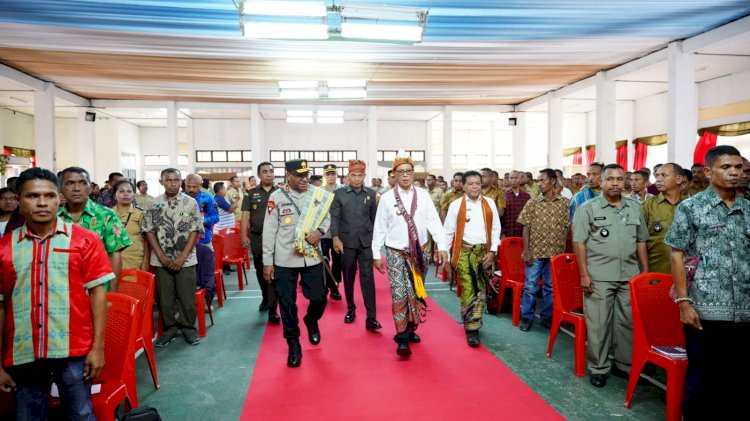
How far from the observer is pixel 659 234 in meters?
3.80

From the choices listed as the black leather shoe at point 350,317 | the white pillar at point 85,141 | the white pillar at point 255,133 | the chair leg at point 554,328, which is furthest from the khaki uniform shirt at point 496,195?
the white pillar at point 85,141

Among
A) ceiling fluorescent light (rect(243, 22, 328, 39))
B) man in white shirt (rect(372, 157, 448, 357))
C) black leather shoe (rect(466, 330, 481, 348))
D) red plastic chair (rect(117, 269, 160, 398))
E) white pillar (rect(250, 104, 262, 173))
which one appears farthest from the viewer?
white pillar (rect(250, 104, 262, 173))

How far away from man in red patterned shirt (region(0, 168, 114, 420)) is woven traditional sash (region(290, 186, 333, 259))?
5.89ft

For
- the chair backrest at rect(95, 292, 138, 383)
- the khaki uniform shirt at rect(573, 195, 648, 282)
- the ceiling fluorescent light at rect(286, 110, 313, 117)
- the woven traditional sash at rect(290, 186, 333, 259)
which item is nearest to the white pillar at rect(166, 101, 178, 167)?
the ceiling fluorescent light at rect(286, 110, 313, 117)

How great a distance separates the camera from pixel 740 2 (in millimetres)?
5723

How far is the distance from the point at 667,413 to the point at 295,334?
2628 mm

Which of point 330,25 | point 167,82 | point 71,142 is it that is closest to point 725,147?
point 330,25

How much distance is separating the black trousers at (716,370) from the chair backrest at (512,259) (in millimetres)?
2557

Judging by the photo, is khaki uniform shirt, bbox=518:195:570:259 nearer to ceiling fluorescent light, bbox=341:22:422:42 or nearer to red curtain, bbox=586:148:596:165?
ceiling fluorescent light, bbox=341:22:422:42

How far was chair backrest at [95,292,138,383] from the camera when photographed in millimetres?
2635

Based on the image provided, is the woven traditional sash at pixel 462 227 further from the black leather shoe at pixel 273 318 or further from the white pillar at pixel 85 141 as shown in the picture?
the white pillar at pixel 85 141

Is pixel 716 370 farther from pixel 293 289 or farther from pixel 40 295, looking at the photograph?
pixel 40 295

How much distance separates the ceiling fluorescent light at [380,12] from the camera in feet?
18.2

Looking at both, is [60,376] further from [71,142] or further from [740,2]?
[71,142]
